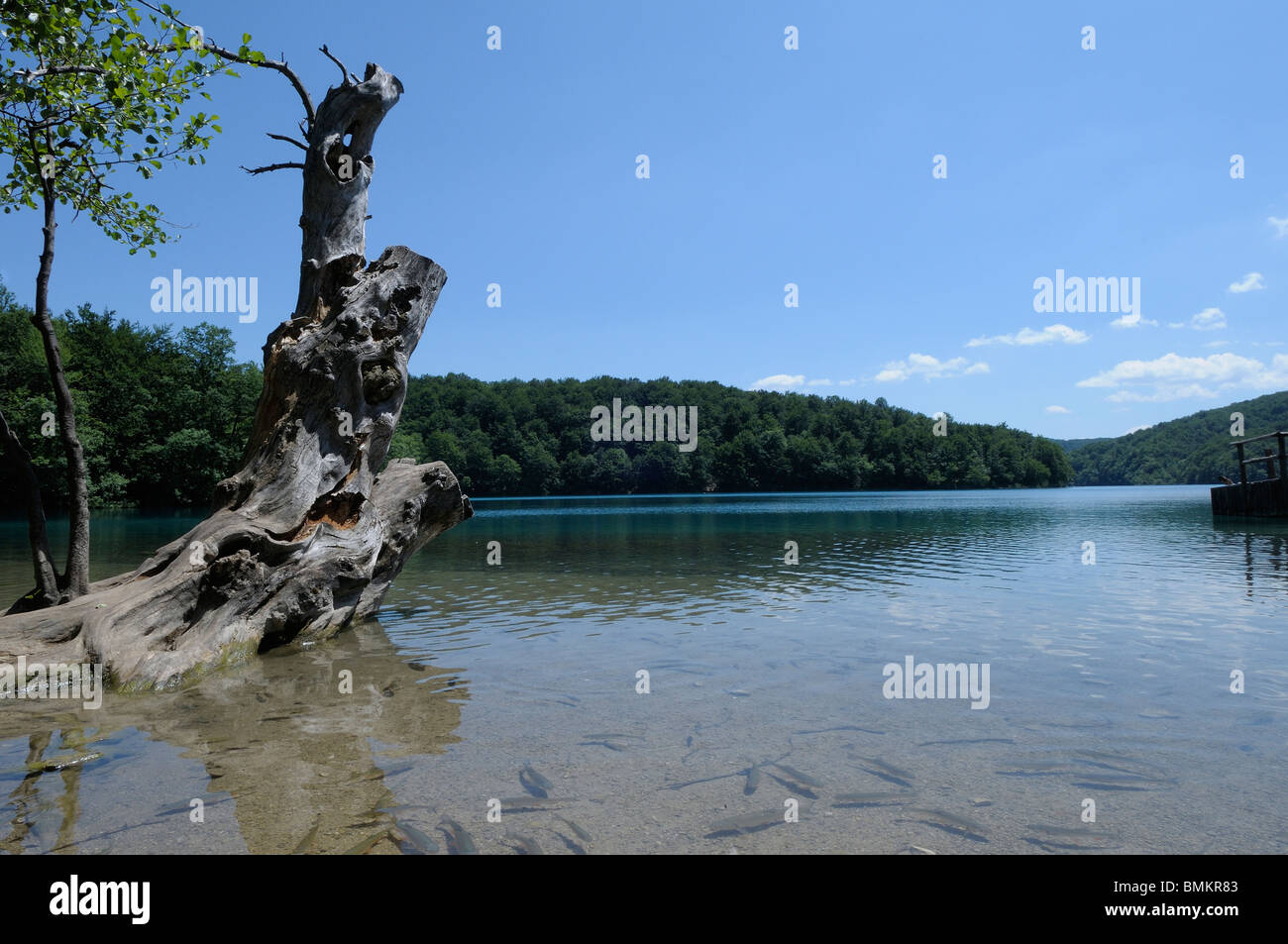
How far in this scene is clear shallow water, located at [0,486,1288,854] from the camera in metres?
4.79

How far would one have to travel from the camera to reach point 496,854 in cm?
432

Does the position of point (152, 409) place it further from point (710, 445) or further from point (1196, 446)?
point (1196, 446)

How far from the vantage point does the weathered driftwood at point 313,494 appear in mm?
8836

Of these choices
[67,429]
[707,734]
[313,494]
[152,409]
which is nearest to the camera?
[707,734]

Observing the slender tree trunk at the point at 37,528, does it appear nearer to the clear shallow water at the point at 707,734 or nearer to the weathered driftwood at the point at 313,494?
the weathered driftwood at the point at 313,494

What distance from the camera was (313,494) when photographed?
11289mm

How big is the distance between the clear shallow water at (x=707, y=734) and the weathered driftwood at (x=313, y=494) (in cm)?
71

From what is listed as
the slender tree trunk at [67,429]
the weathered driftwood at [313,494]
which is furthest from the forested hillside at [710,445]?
the slender tree trunk at [67,429]

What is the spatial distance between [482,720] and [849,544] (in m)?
24.2

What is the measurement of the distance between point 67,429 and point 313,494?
3.13 meters

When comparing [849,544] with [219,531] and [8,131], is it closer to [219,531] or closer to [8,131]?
[219,531]

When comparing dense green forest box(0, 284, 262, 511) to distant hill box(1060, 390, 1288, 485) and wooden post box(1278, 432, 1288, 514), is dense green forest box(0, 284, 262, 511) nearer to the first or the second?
wooden post box(1278, 432, 1288, 514)

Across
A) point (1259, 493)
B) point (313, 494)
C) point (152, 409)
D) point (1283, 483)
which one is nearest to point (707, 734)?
point (313, 494)

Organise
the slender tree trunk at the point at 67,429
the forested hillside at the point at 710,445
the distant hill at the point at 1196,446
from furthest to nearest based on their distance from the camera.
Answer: the distant hill at the point at 1196,446
the forested hillside at the point at 710,445
the slender tree trunk at the point at 67,429
